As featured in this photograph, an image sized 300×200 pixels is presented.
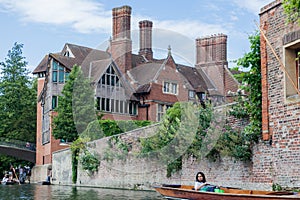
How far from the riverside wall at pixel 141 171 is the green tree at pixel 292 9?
3.84m

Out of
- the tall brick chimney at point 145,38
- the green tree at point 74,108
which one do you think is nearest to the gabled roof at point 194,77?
the tall brick chimney at point 145,38

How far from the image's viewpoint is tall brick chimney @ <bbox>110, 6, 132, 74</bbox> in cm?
4388

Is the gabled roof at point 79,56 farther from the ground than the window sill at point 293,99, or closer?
farther from the ground

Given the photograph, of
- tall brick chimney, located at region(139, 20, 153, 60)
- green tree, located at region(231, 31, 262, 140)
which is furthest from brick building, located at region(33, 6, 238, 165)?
green tree, located at region(231, 31, 262, 140)

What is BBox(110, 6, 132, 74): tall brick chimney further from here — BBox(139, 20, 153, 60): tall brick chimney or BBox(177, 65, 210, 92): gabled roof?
BBox(177, 65, 210, 92): gabled roof

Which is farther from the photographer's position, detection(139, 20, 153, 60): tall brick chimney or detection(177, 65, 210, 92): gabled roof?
detection(177, 65, 210, 92): gabled roof

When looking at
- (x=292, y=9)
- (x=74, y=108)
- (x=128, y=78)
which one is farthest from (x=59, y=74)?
(x=292, y=9)

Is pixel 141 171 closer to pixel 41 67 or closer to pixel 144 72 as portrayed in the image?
pixel 144 72

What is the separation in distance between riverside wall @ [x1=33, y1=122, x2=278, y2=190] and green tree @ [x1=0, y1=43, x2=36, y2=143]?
1970 centimetres

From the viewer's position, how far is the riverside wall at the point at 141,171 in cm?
1723

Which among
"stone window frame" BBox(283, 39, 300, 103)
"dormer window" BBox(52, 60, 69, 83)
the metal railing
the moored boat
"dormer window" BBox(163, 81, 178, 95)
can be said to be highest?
"dormer window" BBox(52, 60, 69, 83)

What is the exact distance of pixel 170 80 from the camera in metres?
42.2

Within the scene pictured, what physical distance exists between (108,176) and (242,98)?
37.4 ft

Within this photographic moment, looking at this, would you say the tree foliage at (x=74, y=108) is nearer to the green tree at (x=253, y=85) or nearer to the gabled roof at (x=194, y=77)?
the gabled roof at (x=194, y=77)
